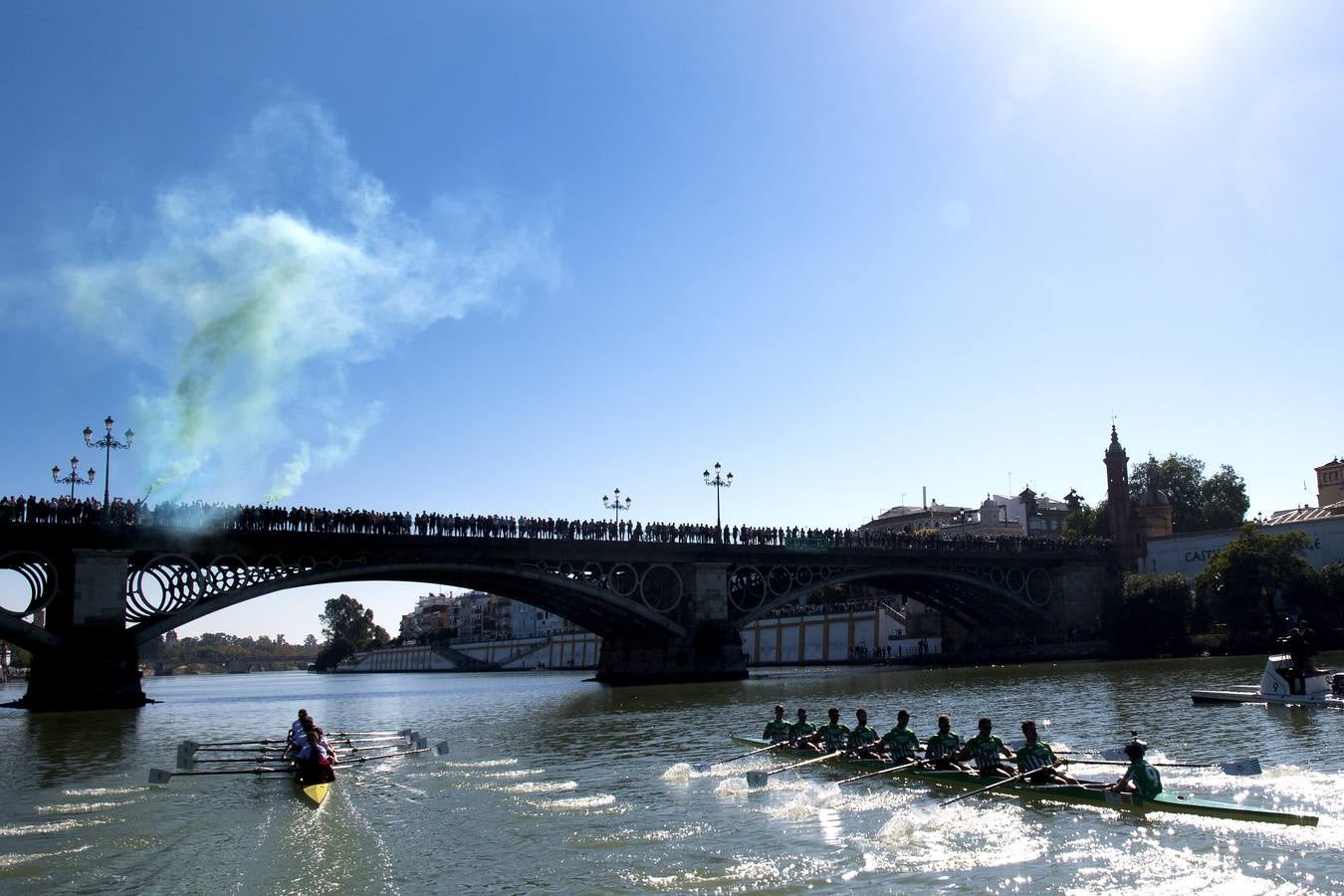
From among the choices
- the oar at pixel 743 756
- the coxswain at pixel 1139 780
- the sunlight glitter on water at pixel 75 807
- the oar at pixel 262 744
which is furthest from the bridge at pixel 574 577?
the coxswain at pixel 1139 780

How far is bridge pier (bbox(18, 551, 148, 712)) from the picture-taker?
146 feet

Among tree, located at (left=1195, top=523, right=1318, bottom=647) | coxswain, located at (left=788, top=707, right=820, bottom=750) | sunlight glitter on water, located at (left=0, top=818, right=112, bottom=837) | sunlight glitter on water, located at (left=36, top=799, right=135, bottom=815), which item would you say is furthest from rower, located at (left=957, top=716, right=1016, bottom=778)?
tree, located at (left=1195, top=523, right=1318, bottom=647)

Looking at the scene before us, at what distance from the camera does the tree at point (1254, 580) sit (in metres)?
71.1

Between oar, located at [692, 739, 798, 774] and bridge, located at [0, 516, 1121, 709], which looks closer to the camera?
oar, located at [692, 739, 798, 774]

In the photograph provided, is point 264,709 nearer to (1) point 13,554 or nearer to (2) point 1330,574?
(1) point 13,554

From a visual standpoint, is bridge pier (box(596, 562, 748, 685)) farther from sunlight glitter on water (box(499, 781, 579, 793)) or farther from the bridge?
sunlight glitter on water (box(499, 781, 579, 793))

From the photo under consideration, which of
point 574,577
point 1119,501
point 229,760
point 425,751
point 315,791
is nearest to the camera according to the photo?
point 315,791

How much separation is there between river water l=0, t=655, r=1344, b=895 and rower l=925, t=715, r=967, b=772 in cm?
95

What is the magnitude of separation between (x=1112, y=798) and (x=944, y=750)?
417 centimetres

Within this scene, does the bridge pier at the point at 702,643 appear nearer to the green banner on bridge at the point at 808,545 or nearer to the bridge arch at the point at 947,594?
the bridge arch at the point at 947,594

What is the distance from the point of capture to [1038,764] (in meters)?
19.2

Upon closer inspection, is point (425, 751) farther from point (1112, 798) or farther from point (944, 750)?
point (1112, 798)

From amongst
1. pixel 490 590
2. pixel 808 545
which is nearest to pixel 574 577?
pixel 490 590

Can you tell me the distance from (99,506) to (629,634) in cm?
3054
